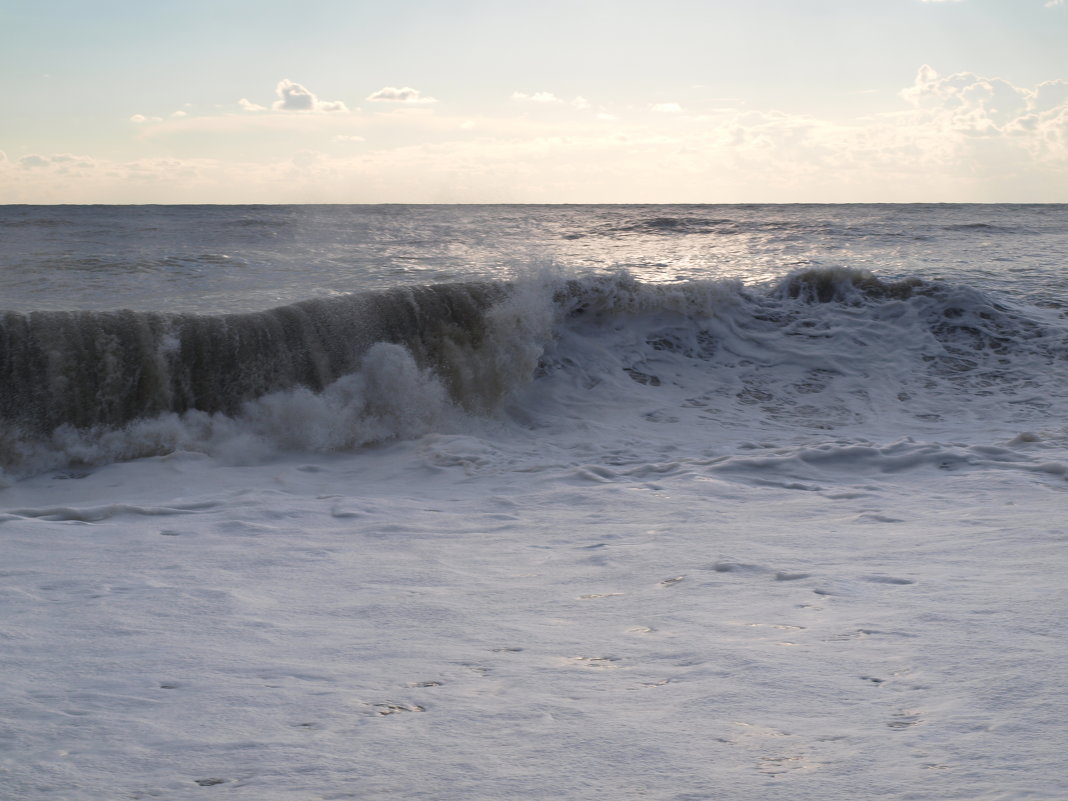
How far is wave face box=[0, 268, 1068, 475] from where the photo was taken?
6699 millimetres

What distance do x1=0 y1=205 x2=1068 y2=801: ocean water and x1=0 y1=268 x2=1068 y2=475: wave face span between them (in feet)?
0.11

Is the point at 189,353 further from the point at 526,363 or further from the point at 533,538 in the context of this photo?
the point at 533,538

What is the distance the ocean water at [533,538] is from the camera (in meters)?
2.12

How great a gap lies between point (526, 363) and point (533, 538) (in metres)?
4.39

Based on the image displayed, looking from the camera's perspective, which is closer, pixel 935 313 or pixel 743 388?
pixel 743 388

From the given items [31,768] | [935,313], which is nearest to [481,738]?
[31,768]

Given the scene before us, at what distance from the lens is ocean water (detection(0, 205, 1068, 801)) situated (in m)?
2.12

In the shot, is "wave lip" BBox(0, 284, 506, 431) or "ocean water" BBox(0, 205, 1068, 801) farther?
"wave lip" BBox(0, 284, 506, 431)

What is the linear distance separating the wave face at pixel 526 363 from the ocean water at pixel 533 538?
0.11 ft

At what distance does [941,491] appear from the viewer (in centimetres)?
521

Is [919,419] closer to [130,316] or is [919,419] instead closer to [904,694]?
[904,694]

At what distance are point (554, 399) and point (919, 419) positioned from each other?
3369 millimetres

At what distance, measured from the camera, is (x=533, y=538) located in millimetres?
4410

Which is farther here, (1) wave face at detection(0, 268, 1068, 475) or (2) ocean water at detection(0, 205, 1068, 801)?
(1) wave face at detection(0, 268, 1068, 475)
